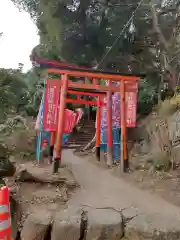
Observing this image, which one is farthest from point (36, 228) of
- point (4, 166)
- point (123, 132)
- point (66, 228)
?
point (123, 132)

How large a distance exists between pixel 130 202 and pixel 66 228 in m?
1.69

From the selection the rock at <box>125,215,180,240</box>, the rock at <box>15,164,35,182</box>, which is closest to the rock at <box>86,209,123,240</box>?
the rock at <box>125,215,180,240</box>

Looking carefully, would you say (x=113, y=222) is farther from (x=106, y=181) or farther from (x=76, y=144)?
(x=76, y=144)

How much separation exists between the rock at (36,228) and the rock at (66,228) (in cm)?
13

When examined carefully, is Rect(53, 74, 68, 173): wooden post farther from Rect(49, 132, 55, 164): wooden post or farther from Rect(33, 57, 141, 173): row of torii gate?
Rect(49, 132, 55, 164): wooden post

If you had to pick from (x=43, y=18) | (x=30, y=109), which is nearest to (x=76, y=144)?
(x=30, y=109)

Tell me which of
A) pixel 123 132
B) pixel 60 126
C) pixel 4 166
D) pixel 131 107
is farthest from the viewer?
pixel 131 107

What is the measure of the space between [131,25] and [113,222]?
13.4m

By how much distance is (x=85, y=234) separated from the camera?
421 centimetres

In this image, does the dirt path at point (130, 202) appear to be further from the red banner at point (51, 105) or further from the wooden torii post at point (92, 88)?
the red banner at point (51, 105)

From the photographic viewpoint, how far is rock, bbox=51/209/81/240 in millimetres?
4156

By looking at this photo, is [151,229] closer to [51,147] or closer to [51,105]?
[51,105]

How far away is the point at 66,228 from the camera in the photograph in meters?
4.19

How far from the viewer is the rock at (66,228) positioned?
13.6 ft
